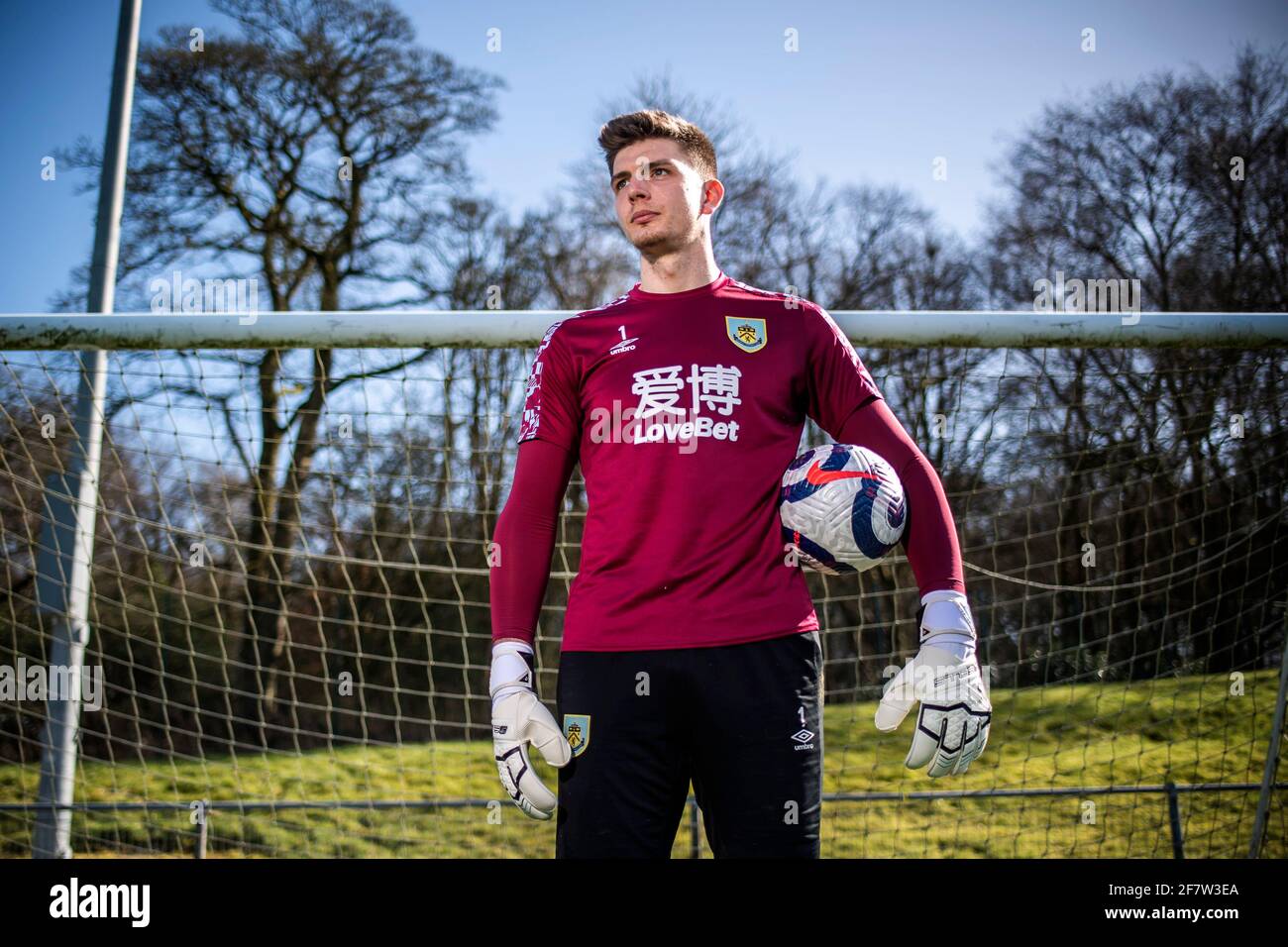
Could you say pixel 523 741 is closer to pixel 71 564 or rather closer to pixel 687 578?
pixel 687 578

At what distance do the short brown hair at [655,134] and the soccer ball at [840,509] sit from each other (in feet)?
2.93

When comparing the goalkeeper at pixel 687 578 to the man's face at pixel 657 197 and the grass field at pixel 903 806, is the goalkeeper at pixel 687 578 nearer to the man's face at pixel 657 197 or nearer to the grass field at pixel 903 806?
the man's face at pixel 657 197

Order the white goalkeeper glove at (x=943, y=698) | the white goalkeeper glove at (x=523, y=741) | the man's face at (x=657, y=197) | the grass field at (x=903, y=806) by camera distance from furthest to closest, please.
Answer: the grass field at (x=903, y=806)
the man's face at (x=657, y=197)
the white goalkeeper glove at (x=523, y=741)
the white goalkeeper glove at (x=943, y=698)

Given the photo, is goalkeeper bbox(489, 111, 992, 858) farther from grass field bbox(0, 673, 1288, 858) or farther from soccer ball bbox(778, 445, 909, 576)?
grass field bbox(0, 673, 1288, 858)

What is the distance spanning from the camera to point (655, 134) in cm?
241

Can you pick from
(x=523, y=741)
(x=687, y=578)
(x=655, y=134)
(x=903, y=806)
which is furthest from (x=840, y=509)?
(x=903, y=806)

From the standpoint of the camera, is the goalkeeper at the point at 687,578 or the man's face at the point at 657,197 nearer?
the goalkeeper at the point at 687,578

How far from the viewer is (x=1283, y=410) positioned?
491 centimetres

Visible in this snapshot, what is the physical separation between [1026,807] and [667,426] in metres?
5.33

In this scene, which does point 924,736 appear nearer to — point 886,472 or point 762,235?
point 886,472

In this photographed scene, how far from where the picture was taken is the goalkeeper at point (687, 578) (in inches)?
78.5

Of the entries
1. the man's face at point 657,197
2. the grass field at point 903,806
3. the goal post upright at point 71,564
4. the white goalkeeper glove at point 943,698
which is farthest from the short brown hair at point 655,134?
the grass field at point 903,806

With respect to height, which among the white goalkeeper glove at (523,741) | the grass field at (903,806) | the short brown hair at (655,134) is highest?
the short brown hair at (655,134)
